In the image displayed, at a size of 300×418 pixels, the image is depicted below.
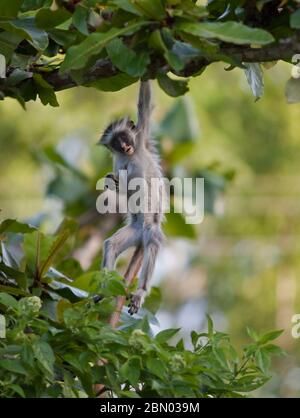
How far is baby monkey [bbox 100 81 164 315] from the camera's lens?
9.14 ft

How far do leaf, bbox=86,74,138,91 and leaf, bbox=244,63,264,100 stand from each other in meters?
0.27

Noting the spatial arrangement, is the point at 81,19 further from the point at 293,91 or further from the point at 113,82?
the point at 293,91

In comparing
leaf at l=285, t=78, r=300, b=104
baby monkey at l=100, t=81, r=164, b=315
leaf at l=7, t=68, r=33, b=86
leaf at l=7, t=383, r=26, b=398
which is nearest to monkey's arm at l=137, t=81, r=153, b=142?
baby monkey at l=100, t=81, r=164, b=315

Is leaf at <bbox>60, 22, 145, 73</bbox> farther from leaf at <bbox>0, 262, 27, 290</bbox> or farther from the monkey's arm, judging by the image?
leaf at <bbox>0, 262, 27, 290</bbox>

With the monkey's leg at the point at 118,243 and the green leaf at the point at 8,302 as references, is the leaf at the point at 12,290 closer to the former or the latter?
the monkey's leg at the point at 118,243

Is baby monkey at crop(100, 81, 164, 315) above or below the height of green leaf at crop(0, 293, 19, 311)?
above

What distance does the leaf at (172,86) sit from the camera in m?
2.59

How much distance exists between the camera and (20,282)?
9.73ft

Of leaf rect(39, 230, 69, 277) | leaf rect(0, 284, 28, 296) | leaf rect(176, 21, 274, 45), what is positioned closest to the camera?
leaf rect(176, 21, 274, 45)

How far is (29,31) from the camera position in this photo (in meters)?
2.67

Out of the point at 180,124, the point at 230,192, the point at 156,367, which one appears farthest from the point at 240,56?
the point at 230,192

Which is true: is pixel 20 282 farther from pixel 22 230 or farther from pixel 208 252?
pixel 208 252
